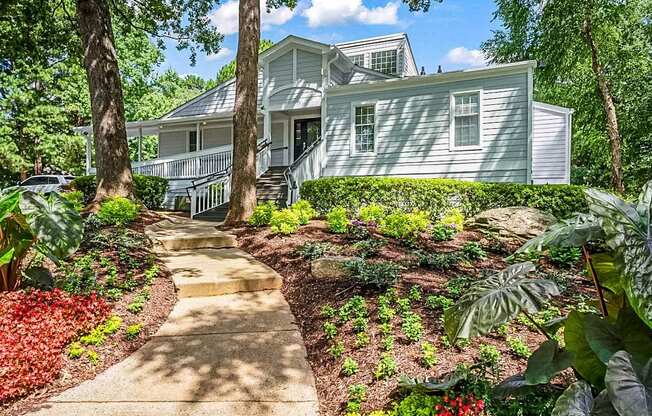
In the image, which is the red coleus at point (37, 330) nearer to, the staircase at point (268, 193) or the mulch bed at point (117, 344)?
the mulch bed at point (117, 344)

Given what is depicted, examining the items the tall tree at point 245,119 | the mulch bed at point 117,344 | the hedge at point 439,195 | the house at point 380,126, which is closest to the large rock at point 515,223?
Answer: the hedge at point 439,195

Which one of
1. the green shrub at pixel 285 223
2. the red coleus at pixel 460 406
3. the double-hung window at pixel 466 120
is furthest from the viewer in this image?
the double-hung window at pixel 466 120

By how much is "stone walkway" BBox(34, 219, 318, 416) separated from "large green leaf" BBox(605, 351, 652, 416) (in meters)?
1.68

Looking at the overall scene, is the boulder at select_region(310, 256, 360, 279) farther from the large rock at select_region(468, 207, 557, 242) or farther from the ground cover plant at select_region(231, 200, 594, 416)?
the large rock at select_region(468, 207, 557, 242)

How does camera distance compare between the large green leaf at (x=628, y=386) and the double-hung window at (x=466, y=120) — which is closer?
the large green leaf at (x=628, y=386)

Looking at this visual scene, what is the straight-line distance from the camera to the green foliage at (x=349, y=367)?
2.72 m

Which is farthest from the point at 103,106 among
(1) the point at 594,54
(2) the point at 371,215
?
(1) the point at 594,54

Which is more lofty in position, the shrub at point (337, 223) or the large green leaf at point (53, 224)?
the large green leaf at point (53, 224)

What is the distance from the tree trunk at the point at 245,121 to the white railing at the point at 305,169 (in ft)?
8.77

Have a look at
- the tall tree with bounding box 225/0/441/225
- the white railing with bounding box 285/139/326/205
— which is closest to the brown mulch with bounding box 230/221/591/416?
the tall tree with bounding box 225/0/441/225

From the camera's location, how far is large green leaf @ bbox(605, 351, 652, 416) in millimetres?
1341

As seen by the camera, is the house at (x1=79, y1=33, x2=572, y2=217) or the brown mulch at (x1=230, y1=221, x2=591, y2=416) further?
the house at (x1=79, y1=33, x2=572, y2=217)

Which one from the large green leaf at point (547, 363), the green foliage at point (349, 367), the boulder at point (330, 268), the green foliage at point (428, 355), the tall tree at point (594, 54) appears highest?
the tall tree at point (594, 54)

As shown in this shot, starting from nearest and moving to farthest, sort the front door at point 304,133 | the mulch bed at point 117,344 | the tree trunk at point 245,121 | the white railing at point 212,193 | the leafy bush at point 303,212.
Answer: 1. the mulch bed at point 117,344
2. the leafy bush at point 303,212
3. the tree trunk at point 245,121
4. the white railing at point 212,193
5. the front door at point 304,133
